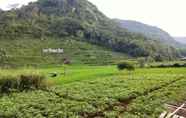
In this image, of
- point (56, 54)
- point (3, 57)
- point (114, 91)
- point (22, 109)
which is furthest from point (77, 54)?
point (22, 109)

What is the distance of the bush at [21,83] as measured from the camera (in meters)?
48.2

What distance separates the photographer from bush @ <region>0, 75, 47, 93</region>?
48.2 meters

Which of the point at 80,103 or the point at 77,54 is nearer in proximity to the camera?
the point at 80,103

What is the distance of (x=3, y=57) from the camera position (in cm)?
14775

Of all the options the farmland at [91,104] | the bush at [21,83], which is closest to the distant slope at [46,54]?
the bush at [21,83]

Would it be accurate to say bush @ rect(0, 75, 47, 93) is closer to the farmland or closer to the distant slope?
the farmland

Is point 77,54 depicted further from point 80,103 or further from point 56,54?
point 80,103

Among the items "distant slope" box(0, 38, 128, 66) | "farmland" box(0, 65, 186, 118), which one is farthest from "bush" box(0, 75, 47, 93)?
"distant slope" box(0, 38, 128, 66)

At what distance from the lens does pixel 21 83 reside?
164ft

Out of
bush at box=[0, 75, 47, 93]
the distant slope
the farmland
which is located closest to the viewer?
the farmland

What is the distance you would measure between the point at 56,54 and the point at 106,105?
139m

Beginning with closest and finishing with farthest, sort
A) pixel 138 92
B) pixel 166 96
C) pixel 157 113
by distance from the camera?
pixel 157 113
pixel 166 96
pixel 138 92

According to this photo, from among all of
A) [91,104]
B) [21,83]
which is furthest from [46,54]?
[91,104]

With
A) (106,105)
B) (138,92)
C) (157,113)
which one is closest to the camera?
(157,113)
